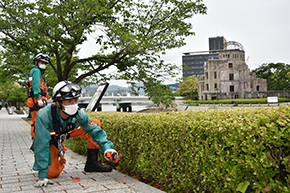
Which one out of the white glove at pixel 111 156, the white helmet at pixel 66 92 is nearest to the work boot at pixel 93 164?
the white glove at pixel 111 156

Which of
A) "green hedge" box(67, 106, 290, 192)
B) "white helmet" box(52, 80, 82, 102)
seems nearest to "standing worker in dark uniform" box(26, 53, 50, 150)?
"white helmet" box(52, 80, 82, 102)

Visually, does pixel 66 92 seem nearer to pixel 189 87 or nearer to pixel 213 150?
pixel 213 150

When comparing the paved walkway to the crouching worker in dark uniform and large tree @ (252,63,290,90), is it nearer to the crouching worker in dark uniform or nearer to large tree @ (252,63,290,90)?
the crouching worker in dark uniform

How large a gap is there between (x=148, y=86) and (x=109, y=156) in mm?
6920

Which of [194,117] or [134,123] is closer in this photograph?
[194,117]

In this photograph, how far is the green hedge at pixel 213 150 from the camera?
2307 mm

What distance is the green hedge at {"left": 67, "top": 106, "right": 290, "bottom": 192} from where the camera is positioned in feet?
7.57

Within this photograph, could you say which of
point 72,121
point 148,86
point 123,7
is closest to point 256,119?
point 72,121

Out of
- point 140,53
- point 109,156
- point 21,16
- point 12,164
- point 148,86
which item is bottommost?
point 12,164

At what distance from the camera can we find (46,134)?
3.84 meters

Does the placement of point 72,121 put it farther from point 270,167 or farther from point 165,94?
point 165,94

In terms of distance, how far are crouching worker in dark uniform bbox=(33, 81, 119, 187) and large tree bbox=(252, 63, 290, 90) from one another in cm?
6998

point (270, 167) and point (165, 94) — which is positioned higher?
point (165, 94)

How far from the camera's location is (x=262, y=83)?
60844 mm
